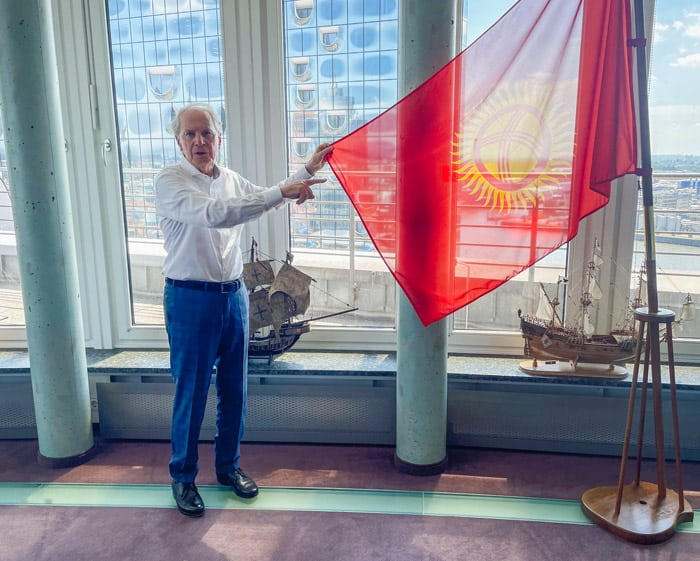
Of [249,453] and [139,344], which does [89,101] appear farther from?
[249,453]

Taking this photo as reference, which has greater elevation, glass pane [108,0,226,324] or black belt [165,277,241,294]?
glass pane [108,0,226,324]

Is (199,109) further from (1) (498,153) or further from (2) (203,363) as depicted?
(1) (498,153)

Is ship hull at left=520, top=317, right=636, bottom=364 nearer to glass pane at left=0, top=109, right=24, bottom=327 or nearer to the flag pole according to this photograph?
the flag pole

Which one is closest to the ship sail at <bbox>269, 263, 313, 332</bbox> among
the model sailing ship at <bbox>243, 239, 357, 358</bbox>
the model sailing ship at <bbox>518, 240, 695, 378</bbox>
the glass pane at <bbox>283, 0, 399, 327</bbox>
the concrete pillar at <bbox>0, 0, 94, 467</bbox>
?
the model sailing ship at <bbox>243, 239, 357, 358</bbox>

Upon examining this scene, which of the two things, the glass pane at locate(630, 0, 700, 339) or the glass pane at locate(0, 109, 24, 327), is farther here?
the glass pane at locate(0, 109, 24, 327)

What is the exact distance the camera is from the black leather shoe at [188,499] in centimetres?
229

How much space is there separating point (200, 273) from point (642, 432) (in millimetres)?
1677

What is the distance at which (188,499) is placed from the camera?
2.31 m

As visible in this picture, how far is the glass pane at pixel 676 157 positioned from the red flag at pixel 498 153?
2.57 feet

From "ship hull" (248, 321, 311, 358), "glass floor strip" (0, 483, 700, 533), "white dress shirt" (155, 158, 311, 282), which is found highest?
"white dress shirt" (155, 158, 311, 282)

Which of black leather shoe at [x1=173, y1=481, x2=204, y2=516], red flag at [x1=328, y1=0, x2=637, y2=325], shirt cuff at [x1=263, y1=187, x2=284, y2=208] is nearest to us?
red flag at [x1=328, y1=0, x2=637, y2=325]

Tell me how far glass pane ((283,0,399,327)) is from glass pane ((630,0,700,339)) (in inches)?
44.4

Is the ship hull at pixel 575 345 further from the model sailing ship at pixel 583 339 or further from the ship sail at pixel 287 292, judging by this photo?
the ship sail at pixel 287 292

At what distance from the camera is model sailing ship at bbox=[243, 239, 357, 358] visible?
2.70 metres
